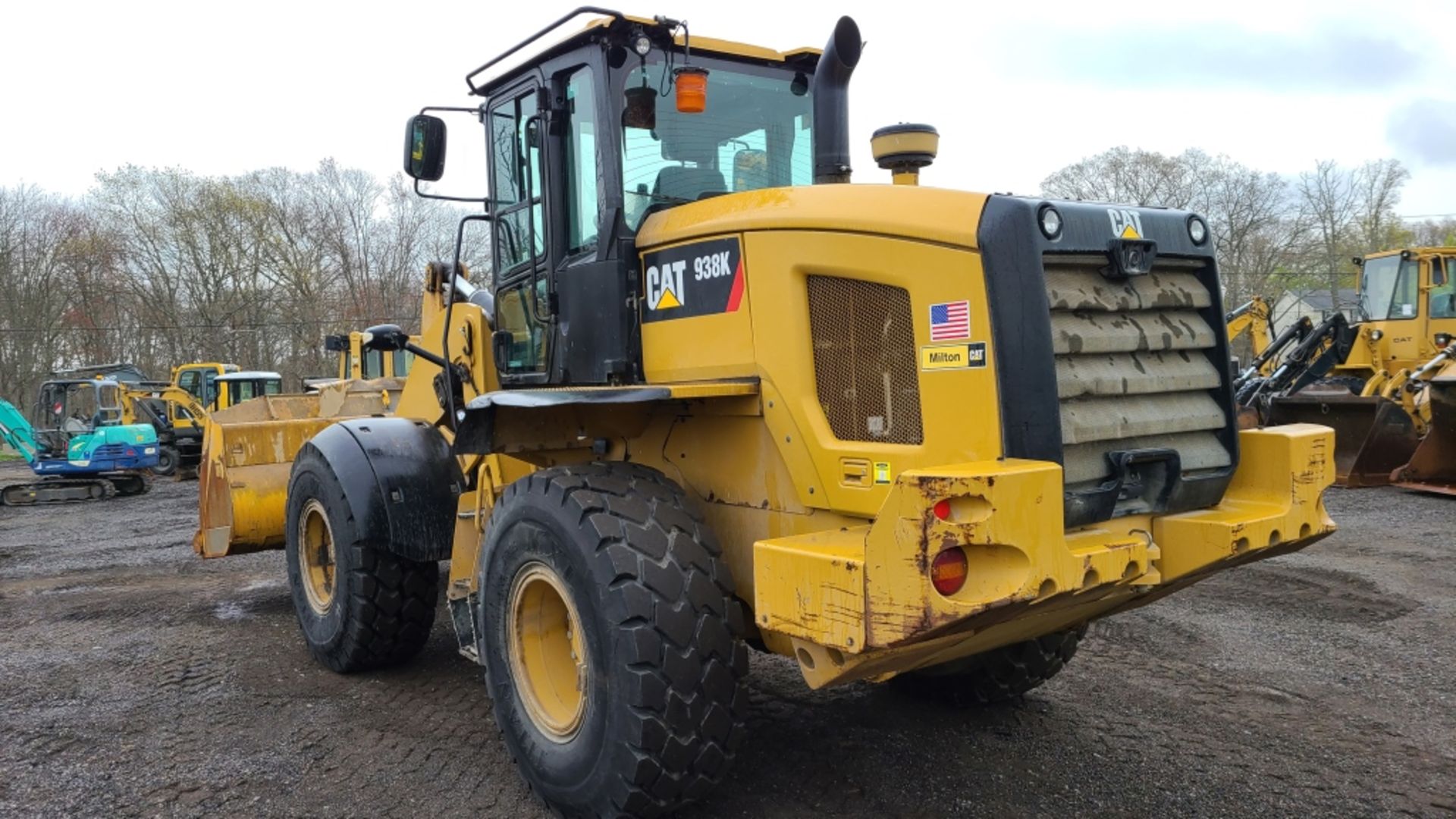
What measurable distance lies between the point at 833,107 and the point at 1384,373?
12841 mm

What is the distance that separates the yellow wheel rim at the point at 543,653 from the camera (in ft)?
12.8

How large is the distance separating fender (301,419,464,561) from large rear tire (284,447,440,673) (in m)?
0.08

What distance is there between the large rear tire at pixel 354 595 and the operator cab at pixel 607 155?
1.19 meters

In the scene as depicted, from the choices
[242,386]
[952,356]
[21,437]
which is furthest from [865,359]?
[242,386]

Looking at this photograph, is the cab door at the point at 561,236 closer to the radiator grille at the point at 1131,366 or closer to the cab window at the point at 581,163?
the cab window at the point at 581,163

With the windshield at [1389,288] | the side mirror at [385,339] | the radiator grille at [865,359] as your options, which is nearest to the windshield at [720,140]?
the radiator grille at [865,359]

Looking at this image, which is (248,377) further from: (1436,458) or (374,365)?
(1436,458)

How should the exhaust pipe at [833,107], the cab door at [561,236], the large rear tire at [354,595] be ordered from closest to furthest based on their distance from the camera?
the exhaust pipe at [833,107] < the cab door at [561,236] < the large rear tire at [354,595]

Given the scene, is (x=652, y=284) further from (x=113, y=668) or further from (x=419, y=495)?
(x=113, y=668)

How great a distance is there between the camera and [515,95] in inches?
187

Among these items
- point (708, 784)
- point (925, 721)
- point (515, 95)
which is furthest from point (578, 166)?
point (925, 721)

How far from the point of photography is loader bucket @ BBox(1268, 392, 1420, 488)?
1223cm

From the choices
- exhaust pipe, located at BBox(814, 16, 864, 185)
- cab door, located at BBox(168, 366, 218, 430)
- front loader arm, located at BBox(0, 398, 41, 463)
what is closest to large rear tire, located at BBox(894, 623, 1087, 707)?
exhaust pipe, located at BBox(814, 16, 864, 185)

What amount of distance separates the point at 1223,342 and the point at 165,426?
75.0ft
